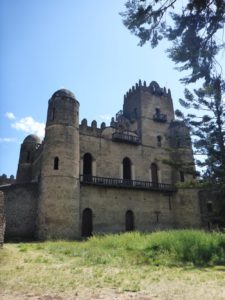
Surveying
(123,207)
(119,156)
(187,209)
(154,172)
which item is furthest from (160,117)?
(123,207)

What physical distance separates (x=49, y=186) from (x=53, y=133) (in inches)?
162

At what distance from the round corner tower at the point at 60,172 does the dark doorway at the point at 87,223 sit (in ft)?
3.87

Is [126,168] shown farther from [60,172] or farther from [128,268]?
[128,268]

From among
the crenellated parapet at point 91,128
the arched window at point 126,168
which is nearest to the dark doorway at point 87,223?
the arched window at point 126,168

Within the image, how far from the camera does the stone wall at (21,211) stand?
734 inches

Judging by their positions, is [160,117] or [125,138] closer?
[125,138]

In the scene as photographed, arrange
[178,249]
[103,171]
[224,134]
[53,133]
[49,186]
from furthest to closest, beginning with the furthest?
1. [103,171]
2. [53,133]
3. [49,186]
4. [224,134]
5. [178,249]

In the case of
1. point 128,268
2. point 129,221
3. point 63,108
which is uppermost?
point 63,108

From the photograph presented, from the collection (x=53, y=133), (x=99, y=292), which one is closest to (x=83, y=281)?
(x=99, y=292)

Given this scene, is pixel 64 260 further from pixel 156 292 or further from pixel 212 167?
pixel 212 167

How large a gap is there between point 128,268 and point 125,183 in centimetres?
1470

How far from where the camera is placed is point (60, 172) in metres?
19.8

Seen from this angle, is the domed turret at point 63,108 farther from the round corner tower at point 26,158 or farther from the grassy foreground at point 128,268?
the grassy foreground at point 128,268

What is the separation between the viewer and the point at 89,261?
941cm
